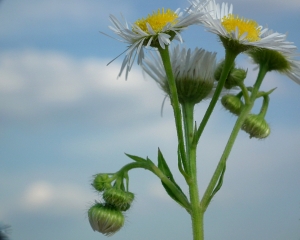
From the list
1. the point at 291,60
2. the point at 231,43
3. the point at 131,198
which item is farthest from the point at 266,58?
the point at 131,198

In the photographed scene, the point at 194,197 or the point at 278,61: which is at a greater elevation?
the point at 278,61

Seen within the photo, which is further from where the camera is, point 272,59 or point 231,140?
point 272,59

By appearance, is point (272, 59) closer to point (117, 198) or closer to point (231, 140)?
point (231, 140)

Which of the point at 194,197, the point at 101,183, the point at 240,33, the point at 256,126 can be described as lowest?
the point at 194,197

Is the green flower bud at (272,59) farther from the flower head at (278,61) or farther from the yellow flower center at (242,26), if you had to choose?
the yellow flower center at (242,26)

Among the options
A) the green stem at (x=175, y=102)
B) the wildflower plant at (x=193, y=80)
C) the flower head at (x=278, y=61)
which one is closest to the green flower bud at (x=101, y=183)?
the wildflower plant at (x=193, y=80)

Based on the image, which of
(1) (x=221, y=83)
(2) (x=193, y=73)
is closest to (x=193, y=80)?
(2) (x=193, y=73)

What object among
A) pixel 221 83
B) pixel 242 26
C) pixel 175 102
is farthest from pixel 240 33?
pixel 175 102
